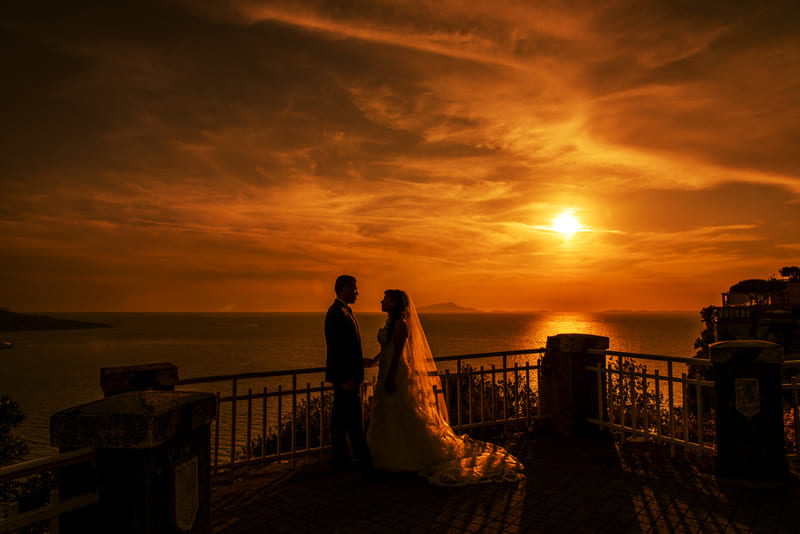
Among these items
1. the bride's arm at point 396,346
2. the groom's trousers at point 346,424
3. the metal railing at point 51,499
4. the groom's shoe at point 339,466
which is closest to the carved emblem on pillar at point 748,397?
the bride's arm at point 396,346

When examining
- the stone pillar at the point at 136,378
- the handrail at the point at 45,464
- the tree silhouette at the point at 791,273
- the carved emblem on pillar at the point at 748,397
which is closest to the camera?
the handrail at the point at 45,464

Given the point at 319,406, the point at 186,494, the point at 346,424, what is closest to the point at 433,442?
the point at 346,424

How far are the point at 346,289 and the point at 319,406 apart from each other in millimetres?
7961

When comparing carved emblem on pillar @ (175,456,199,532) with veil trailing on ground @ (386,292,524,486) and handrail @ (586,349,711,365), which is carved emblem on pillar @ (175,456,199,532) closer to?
veil trailing on ground @ (386,292,524,486)

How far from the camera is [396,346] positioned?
20.8 feet

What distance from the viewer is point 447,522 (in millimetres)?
4734

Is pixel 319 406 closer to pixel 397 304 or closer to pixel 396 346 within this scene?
pixel 396 346

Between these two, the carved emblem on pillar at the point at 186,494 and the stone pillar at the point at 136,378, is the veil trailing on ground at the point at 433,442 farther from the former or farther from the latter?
the carved emblem on pillar at the point at 186,494

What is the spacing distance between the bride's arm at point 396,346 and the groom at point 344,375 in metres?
0.36

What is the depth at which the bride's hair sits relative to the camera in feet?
20.9

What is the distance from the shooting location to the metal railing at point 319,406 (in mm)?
6297

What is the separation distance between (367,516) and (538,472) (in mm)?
2394

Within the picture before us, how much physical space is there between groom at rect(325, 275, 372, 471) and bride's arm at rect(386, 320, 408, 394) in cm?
36

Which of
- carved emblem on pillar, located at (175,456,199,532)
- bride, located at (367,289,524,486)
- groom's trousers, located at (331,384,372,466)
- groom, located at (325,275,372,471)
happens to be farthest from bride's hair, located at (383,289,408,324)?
carved emblem on pillar, located at (175,456,199,532)
